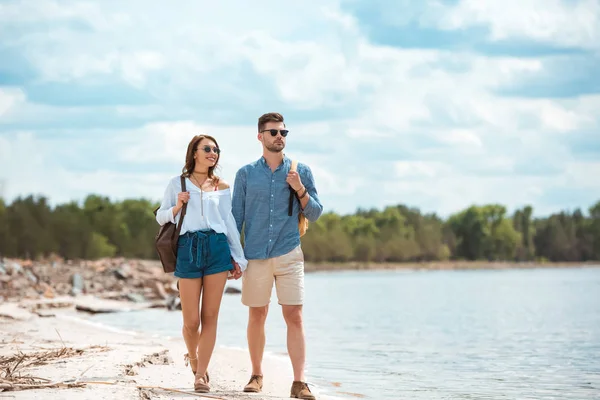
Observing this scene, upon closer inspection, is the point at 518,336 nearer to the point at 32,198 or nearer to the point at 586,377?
the point at 586,377

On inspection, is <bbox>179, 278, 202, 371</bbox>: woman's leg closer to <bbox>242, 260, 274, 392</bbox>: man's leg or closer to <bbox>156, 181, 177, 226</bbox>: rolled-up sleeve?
<bbox>242, 260, 274, 392</bbox>: man's leg

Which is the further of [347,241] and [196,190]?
[347,241]

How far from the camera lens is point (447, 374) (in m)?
11.5

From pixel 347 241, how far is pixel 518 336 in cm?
9637

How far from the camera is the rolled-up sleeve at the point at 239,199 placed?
7.37 metres

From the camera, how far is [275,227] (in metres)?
7.25

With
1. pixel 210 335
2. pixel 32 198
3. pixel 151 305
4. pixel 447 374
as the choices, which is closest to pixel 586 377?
pixel 447 374

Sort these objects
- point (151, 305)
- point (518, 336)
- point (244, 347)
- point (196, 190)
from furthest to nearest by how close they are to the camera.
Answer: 1. point (151, 305)
2. point (518, 336)
3. point (244, 347)
4. point (196, 190)

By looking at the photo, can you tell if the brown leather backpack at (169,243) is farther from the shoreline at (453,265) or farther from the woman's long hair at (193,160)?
the shoreline at (453,265)

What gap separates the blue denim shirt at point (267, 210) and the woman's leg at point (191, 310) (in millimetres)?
547

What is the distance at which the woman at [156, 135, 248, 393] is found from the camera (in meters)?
6.98

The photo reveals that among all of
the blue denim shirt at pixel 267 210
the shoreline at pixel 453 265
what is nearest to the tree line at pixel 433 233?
the shoreline at pixel 453 265

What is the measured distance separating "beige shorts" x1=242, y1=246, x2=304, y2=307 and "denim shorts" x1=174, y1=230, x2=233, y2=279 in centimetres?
34

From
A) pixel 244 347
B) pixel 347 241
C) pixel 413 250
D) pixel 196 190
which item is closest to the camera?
pixel 196 190
